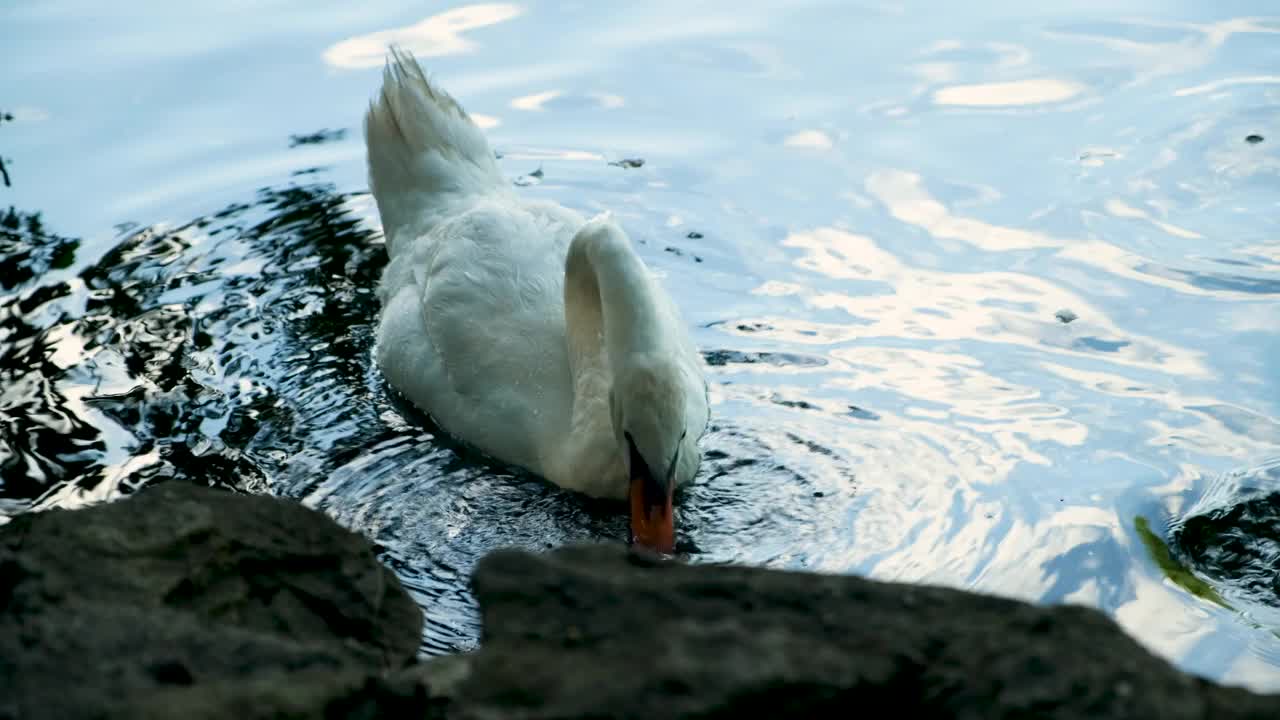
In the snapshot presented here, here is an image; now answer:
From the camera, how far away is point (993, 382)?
6.73 metres

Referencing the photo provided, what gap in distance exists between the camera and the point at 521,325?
6508mm

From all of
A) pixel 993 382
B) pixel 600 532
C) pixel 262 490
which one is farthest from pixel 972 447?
pixel 262 490

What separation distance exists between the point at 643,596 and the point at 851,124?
7.03 meters

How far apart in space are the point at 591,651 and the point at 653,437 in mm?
2388

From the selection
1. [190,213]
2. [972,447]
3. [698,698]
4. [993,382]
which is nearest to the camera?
[698,698]

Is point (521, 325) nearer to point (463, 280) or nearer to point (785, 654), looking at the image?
point (463, 280)

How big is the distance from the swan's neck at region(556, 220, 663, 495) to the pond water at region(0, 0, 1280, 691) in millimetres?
254

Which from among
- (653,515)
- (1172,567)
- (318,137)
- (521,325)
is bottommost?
(1172,567)

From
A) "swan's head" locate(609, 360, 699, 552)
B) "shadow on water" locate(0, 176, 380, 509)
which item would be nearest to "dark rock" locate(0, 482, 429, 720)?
"swan's head" locate(609, 360, 699, 552)

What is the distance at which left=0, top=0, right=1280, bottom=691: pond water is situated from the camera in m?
5.75

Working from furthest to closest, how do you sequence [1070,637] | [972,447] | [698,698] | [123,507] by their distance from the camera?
[972,447] < [123,507] < [1070,637] < [698,698]

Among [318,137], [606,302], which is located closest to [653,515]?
[606,302]

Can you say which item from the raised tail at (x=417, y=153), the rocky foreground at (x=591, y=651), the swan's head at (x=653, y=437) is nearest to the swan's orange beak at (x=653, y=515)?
the swan's head at (x=653, y=437)

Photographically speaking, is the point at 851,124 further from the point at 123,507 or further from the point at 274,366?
the point at 123,507
